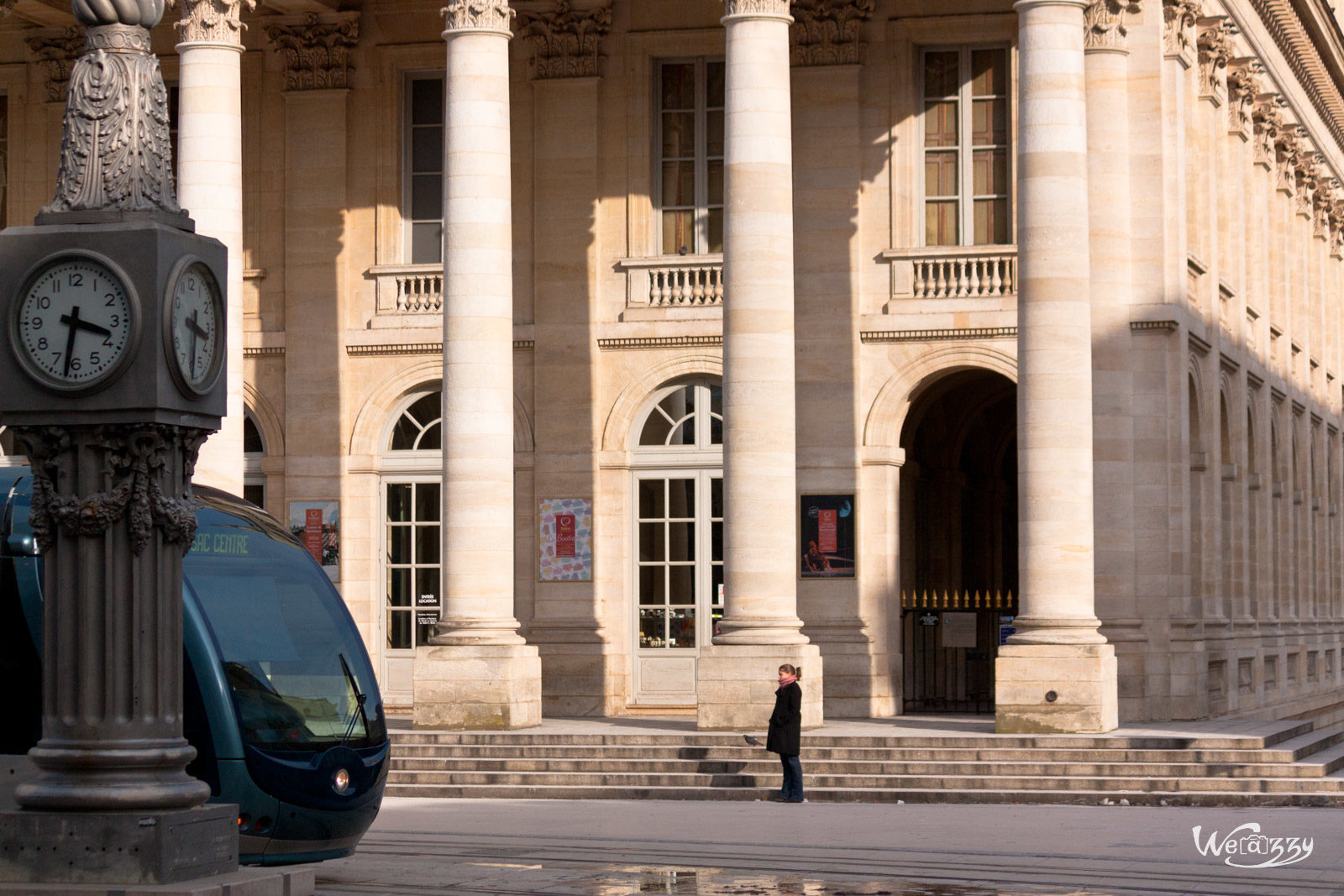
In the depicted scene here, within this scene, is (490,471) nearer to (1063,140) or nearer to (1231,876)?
(1063,140)

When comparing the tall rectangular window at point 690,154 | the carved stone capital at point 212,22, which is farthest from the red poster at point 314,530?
the carved stone capital at point 212,22

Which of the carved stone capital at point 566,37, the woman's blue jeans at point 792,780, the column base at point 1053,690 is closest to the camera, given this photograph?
the woman's blue jeans at point 792,780

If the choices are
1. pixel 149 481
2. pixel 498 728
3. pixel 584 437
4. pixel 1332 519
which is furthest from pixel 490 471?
pixel 1332 519

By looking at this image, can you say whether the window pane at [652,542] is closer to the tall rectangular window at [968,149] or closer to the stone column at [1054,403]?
the tall rectangular window at [968,149]

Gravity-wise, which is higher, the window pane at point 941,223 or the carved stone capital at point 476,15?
the carved stone capital at point 476,15

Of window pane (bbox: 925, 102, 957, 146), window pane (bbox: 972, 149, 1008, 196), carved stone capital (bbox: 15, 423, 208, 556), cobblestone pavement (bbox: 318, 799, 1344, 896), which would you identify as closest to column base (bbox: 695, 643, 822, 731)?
cobblestone pavement (bbox: 318, 799, 1344, 896)

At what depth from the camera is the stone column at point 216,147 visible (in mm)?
25469

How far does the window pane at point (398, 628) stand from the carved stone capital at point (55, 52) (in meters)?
9.14

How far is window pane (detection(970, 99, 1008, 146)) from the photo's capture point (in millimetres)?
29609

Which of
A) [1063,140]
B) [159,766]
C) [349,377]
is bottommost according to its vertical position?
[159,766]

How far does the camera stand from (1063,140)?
2469cm

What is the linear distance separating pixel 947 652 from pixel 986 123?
26.2 ft

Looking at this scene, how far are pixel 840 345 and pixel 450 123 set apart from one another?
6.57 m

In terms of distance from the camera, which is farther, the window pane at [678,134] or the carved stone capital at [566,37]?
the window pane at [678,134]
